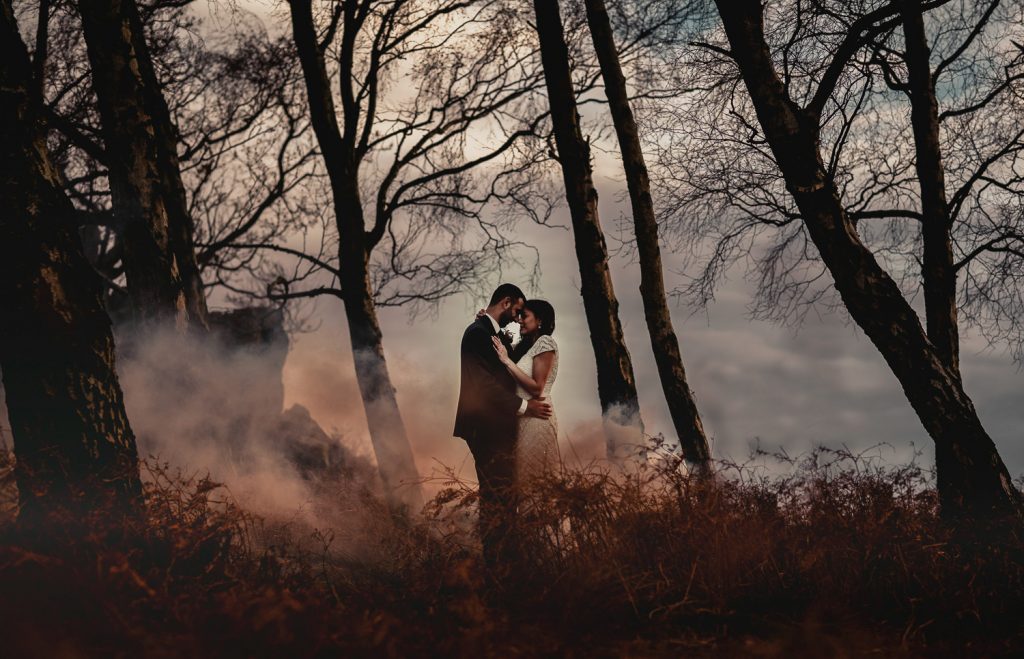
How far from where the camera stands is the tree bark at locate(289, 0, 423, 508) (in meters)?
11.5

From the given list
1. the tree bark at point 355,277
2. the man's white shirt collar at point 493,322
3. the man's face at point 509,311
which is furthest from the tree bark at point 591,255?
the tree bark at point 355,277

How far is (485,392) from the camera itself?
264 inches

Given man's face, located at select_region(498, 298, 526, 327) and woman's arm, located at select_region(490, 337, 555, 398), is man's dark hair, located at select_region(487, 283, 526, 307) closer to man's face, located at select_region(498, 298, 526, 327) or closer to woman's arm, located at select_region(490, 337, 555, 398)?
man's face, located at select_region(498, 298, 526, 327)

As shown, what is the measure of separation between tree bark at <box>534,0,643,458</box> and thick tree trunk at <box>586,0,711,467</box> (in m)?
0.64

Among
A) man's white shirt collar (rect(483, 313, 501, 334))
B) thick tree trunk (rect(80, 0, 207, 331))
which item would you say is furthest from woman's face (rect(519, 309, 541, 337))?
thick tree trunk (rect(80, 0, 207, 331))

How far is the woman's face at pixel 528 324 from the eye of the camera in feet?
23.0

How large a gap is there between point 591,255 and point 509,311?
2479mm

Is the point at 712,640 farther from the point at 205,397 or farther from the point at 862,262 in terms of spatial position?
the point at 205,397

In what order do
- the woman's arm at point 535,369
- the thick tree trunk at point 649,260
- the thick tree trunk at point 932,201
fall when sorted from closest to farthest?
the woman's arm at point 535,369
the thick tree trunk at point 649,260
the thick tree trunk at point 932,201

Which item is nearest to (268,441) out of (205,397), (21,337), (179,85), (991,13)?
(205,397)

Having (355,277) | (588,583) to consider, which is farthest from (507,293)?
(355,277)

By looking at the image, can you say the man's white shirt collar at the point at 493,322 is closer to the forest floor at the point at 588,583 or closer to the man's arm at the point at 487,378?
the man's arm at the point at 487,378

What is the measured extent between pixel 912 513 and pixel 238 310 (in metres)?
14.3

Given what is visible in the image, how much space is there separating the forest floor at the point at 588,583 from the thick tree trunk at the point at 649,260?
3299mm
